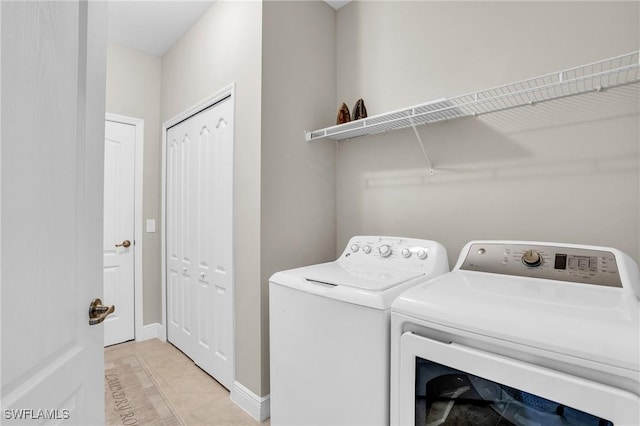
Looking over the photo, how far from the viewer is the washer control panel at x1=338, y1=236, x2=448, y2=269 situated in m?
1.48

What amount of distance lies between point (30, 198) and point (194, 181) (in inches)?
76.5

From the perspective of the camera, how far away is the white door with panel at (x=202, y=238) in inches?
81.8

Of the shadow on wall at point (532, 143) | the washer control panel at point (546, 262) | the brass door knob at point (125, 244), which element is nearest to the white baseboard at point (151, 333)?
the brass door knob at point (125, 244)

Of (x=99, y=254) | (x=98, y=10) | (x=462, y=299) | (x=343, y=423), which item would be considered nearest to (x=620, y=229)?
(x=462, y=299)

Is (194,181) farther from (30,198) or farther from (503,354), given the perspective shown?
(503,354)

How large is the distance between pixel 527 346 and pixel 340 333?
614mm

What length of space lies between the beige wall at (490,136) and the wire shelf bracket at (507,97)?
0.15 feet

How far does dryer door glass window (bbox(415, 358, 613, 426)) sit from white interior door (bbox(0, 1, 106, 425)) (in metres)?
0.93

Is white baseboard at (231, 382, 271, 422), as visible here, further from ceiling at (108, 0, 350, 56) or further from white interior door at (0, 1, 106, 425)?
ceiling at (108, 0, 350, 56)

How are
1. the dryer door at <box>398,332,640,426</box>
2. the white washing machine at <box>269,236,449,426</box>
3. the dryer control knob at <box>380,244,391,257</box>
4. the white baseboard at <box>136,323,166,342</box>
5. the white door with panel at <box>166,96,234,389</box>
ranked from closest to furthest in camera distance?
the dryer door at <box>398,332,640,426</box>, the white washing machine at <box>269,236,449,426</box>, the dryer control knob at <box>380,244,391,257</box>, the white door with panel at <box>166,96,234,389</box>, the white baseboard at <box>136,323,166,342</box>

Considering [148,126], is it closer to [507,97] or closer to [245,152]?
[245,152]

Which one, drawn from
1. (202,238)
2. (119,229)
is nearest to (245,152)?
(202,238)

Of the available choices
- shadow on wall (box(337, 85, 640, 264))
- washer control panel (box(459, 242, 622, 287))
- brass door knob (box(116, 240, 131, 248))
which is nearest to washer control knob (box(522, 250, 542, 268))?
washer control panel (box(459, 242, 622, 287))

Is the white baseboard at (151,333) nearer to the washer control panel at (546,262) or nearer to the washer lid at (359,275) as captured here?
the washer lid at (359,275)
